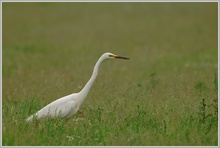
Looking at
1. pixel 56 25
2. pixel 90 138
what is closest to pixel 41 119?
pixel 90 138

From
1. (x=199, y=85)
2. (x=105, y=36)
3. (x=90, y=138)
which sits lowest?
(x=90, y=138)

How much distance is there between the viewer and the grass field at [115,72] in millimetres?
8008

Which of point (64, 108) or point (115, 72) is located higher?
point (115, 72)

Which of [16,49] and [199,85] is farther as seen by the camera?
[16,49]

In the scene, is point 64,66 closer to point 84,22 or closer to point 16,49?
point 16,49

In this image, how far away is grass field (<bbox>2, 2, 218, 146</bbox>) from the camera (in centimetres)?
801

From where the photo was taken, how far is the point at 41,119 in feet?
28.4

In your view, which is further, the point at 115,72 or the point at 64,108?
the point at 115,72

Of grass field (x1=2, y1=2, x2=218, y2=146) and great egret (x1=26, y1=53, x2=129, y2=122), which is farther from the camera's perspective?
great egret (x1=26, y1=53, x2=129, y2=122)

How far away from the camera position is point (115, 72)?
Result: 16.5 metres

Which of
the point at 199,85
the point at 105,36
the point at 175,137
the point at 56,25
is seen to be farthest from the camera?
the point at 56,25

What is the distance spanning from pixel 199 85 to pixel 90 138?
453 cm

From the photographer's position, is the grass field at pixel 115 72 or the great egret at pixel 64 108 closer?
the grass field at pixel 115 72

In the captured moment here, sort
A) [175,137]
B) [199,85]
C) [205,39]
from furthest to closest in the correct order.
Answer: [205,39] < [199,85] < [175,137]
